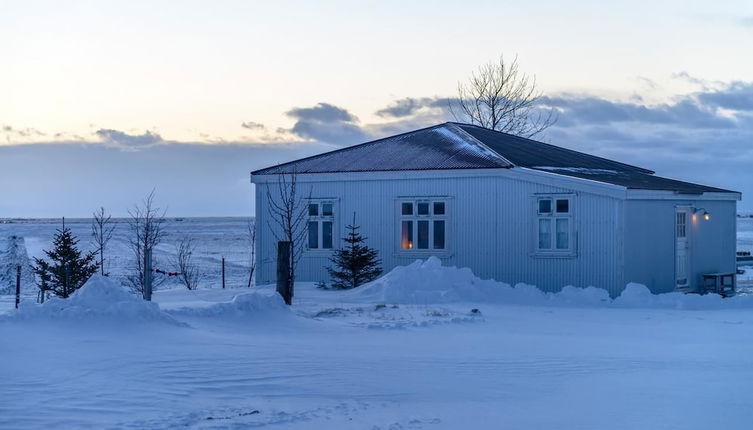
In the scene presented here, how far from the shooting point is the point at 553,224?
70.3 ft

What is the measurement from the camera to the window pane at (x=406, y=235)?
23.4 meters

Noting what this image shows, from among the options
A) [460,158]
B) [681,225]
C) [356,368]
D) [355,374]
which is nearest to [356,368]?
[356,368]

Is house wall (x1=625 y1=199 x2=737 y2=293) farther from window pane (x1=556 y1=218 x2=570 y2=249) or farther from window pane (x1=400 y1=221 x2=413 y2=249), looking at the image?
window pane (x1=400 y1=221 x2=413 y2=249)

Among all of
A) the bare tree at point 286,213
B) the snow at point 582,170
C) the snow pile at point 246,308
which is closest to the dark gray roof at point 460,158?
the snow at point 582,170

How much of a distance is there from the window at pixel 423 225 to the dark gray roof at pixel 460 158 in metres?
0.96

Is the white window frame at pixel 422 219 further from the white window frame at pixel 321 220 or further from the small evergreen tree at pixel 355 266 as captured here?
the white window frame at pixel 321 220

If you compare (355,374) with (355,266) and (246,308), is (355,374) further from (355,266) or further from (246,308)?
(355,266)

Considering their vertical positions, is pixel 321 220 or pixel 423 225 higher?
pixel 321 220

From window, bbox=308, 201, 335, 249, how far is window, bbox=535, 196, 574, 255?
5.60m

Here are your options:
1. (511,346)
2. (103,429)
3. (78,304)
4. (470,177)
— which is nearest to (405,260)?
(470,177)

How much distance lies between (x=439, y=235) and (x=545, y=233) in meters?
2.80

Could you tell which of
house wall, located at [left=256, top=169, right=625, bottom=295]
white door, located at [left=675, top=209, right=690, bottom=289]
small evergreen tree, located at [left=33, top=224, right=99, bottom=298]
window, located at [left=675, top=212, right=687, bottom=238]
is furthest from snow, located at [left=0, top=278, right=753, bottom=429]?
small evergreen tree, located at [left=33, top=224, right=99, bottom=298]

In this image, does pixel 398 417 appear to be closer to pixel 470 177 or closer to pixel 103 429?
pixel 103 429

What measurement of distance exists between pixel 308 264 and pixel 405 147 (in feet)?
13.8
